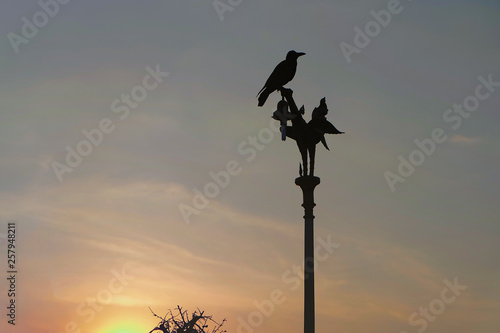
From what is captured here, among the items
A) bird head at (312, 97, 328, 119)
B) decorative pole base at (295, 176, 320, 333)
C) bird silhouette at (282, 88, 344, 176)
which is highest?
bird head at (312, 97, 328, 119)

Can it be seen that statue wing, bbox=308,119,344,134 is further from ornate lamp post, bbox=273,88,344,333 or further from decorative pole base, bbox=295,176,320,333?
decorative pole base, bbox=295,176,320,333

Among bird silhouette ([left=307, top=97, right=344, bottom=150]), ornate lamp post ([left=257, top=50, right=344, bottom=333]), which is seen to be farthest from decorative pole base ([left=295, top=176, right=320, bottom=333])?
bird silhouette ([left=307, top=97, right=344, bottom=150])

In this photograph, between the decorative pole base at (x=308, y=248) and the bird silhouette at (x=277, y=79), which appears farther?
the bird silhouette at (x=277, y=79)

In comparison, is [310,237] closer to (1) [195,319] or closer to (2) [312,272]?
(2) [312,272]

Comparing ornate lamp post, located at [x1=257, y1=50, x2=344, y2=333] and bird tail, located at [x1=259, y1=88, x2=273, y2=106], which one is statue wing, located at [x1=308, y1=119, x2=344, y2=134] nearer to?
ornate lamp post, located at [x1=257, y1=50, x2=344, y2=333]

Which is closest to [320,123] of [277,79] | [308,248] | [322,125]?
[322,125]

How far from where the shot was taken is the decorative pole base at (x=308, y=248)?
17266 millimetres

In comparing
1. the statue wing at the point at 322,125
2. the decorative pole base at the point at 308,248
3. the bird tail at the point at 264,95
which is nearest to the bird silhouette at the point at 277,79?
the bird tail at the point at 264,95

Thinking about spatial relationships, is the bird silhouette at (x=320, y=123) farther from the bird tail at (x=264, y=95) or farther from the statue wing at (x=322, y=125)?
the bird tail at (x=264, y=95)

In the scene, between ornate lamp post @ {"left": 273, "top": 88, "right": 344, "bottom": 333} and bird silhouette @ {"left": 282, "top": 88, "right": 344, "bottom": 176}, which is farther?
bird silhouette @ {"left": 282, "top": 88, "right": 344, "bottom": 176}

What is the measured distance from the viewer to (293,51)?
63.6 feet

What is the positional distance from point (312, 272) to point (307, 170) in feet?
8.43

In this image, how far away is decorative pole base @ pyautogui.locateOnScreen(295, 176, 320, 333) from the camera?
17266mm

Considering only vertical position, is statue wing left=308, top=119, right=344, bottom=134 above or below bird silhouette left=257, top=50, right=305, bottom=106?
below
